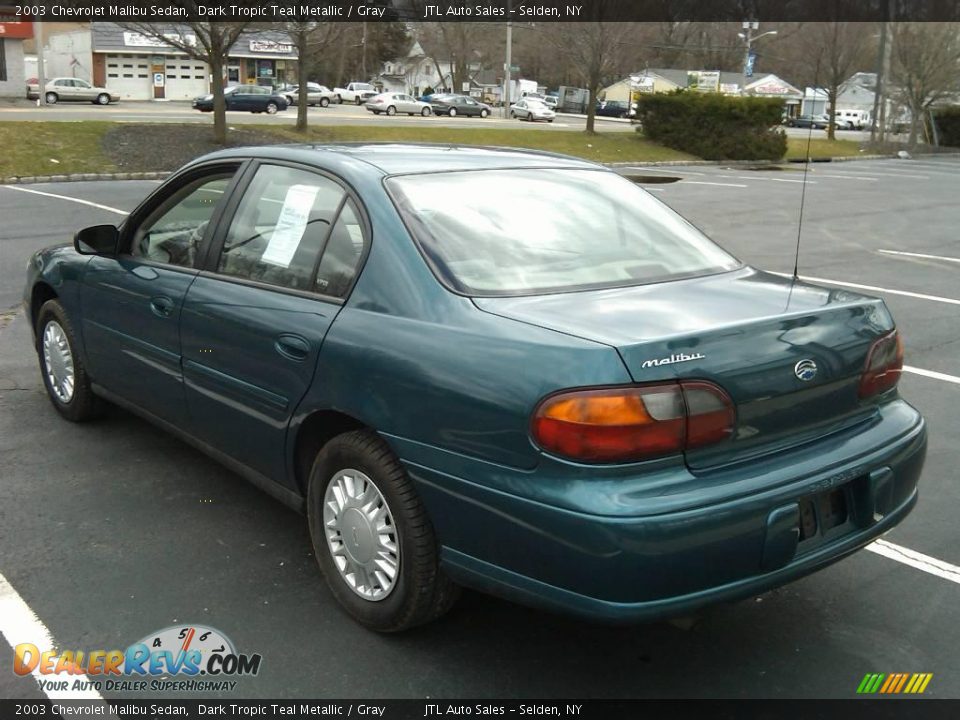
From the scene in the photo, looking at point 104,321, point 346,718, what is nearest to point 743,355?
point 346,718

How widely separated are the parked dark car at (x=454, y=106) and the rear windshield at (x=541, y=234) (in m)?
54.0

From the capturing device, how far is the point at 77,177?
20.6m

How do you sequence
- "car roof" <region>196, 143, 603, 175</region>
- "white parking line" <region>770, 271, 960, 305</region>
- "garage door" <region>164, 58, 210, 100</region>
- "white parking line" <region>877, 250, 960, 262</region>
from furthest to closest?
"garage door" <region>164, 58, 210, 100</region>
"white parking line" <region>877, 250, 960, 262</region>
"white parking line" <region>770, 271, 960, 305</region>
"car roof" <region>196, 143, 603, 175</region>

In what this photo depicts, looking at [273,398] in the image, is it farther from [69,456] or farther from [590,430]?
[69,456]

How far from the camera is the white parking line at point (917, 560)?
153 inches

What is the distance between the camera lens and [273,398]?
3.55 m

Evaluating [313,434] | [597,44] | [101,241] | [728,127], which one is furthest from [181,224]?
[728,127]

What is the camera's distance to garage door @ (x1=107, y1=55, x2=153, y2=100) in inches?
2478

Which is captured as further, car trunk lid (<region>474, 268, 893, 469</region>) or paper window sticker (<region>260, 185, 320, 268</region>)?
paper window sticker (<region>260, 185, 320, 268</region>)

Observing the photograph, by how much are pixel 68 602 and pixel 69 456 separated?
63.2 inches

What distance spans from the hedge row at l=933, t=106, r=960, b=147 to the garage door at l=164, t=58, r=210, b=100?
44921 mm

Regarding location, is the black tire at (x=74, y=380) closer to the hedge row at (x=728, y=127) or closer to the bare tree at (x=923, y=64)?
the hedge row at (x=728, y=127)

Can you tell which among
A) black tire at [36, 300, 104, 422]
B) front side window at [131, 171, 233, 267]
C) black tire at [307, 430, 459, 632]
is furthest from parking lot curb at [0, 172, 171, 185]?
black tire at [307, 430, 459, 632]

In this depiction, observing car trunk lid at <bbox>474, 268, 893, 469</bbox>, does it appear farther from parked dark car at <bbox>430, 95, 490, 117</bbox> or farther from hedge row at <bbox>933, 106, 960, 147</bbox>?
parked dark car at <bbox>430, 95, 490, 117</bbox>
